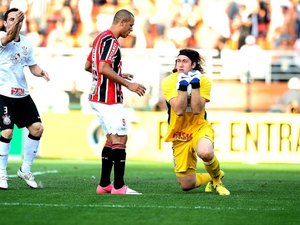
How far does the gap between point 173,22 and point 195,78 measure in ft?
45.0

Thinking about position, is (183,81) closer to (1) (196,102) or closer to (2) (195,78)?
(2) (195,78)

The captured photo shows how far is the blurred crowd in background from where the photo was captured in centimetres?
2303

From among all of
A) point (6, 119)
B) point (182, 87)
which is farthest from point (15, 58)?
point (182, 87)

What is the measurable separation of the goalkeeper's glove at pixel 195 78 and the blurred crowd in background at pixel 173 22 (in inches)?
491

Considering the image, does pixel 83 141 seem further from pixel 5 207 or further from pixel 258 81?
pixel 5 207

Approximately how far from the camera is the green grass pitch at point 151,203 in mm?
7891

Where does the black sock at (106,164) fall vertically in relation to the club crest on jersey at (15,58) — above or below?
below

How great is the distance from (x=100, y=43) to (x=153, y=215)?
117 inches

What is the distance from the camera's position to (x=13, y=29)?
10680mm

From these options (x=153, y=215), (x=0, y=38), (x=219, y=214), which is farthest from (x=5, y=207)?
(x=0, y=38)

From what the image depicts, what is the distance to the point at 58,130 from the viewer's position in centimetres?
2139

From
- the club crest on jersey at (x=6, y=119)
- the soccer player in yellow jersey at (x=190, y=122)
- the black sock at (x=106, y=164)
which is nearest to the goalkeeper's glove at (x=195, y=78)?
the soccer player in yellow jersey at (x=190, y=122)

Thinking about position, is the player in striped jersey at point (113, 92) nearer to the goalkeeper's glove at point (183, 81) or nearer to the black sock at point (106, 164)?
the black sock at point (106, 164)

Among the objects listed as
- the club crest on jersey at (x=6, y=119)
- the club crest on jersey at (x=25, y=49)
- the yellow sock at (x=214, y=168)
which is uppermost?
the club crest on jersey at (x=25, y=49)
